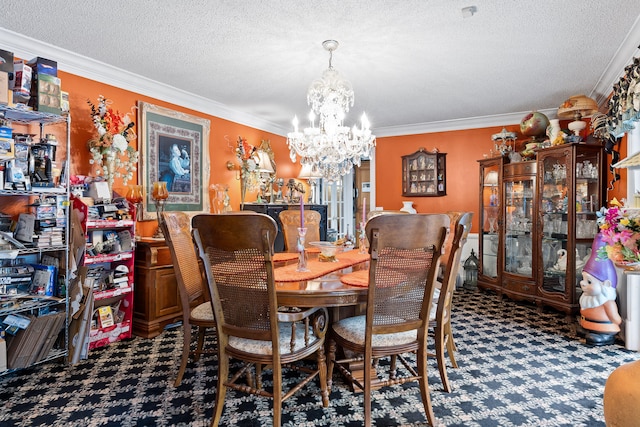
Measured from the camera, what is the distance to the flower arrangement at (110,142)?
3227 millimetres

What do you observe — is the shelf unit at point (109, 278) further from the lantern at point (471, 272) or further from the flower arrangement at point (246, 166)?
the lantern at point (471, 272)

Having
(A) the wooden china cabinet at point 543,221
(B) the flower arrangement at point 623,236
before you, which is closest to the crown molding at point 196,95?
(A) the wooden china cabinet at point 543,221

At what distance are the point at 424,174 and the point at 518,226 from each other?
1.59m

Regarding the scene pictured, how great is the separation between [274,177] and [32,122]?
3166 millimetres

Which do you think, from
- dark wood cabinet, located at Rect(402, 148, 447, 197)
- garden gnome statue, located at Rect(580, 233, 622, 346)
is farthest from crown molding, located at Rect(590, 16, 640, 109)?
dark wood cabinet, located at Rect(402, 148, 447, 197)

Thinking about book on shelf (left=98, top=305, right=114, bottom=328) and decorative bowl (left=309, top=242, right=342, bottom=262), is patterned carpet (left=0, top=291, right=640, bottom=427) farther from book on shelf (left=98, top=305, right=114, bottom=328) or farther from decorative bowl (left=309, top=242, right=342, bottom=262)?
decorative bowl (left=309, top=242, right=342, bottom=262)

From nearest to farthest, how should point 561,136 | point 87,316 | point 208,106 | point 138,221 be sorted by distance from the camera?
1. point 87,316
2. point 138,221
3. point 561,136
4. point 208,106

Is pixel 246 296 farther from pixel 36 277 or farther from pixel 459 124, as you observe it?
pixel 459 124

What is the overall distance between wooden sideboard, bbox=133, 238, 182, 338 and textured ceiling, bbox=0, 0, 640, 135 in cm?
166

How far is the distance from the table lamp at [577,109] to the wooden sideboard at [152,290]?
169 inches

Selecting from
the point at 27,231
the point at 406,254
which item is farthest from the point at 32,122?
the point at 406,254

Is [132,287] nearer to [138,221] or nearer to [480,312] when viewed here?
[138,221]

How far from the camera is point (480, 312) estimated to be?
4.07m

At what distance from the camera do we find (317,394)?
227 centimetres
